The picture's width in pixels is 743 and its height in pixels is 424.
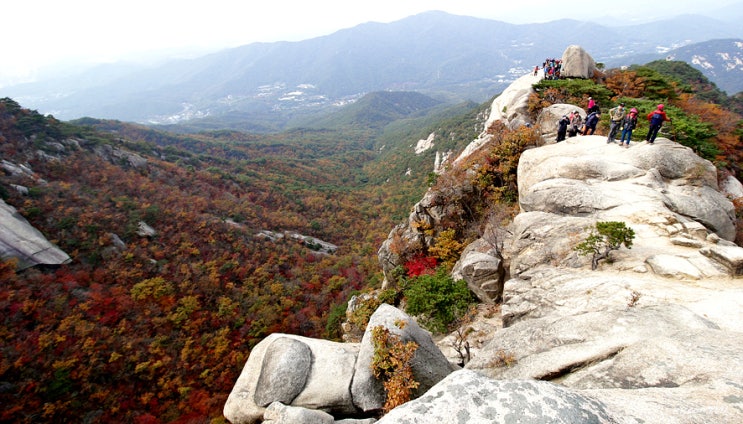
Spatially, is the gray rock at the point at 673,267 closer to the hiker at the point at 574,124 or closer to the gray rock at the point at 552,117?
the hiker at the point at 574,124

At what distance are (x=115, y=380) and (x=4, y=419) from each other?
6333mm

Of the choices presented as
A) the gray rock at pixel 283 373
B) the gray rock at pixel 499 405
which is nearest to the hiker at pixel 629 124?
the gray rock at pixel 499 405

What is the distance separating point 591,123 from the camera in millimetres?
18906

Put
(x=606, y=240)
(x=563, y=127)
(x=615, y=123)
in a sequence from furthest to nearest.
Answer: (x=563, y=127) → (x=615, y=123) → (x=606, y=240)

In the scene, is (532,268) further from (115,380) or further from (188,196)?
(188,196)

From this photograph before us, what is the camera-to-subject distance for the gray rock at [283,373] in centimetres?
881

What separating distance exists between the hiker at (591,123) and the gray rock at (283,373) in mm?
19868

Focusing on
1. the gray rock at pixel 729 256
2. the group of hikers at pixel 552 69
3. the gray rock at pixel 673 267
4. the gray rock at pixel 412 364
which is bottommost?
the gray rock at pixel 412 364

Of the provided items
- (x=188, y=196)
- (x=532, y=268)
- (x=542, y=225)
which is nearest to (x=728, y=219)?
(x=542, y=225)

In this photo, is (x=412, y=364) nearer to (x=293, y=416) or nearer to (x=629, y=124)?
(x=293, y=416)

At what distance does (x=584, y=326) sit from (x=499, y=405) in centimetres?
484

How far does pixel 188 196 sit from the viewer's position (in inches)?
2298

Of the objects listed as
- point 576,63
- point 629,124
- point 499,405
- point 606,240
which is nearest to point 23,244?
point 499,405

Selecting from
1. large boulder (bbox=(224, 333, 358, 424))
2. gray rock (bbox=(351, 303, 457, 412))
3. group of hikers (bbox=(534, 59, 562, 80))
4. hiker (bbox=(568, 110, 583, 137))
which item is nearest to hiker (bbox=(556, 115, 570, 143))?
hiker (bbox=(568, 110, 583, 137))
